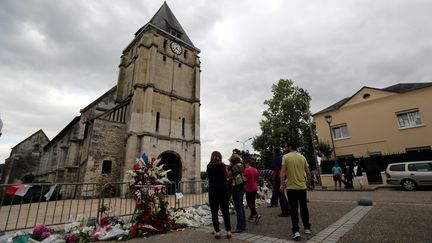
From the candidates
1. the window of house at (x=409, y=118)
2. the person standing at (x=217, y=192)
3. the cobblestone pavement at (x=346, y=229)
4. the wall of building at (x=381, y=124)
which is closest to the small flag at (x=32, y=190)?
the cobblestone pavement at (x=346, y=229)

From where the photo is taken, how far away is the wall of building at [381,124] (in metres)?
16.3

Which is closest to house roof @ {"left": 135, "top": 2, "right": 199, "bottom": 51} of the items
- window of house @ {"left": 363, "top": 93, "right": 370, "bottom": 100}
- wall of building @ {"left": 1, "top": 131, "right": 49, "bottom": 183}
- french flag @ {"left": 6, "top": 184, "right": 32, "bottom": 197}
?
window of house @ {"left": 363, "top": 93, "right": 370, "bottom": 100}

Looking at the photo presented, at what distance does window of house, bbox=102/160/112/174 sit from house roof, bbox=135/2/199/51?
47.4ft

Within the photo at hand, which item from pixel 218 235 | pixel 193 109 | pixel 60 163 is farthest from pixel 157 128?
pixel 218 235

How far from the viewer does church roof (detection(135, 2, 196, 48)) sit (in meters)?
24.5

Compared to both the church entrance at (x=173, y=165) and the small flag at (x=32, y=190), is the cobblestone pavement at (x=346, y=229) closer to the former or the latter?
the small flag at (x=32, y=190)

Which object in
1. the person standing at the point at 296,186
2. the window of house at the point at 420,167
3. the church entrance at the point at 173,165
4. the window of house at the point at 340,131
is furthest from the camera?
the church entrance at the point at 173,165

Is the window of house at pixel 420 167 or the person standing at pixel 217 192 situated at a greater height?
the window of house at pixel 420 167

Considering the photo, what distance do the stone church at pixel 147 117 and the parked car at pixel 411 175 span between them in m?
15.5

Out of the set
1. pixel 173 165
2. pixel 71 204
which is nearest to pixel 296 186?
pixel 71 204

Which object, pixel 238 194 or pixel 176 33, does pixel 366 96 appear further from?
pixel 176 33

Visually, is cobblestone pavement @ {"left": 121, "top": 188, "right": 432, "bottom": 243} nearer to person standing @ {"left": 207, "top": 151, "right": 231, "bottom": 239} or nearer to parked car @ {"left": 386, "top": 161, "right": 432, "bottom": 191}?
person standing @ {"left": 207, "top": 151, "right": 231, "bottom": 239}

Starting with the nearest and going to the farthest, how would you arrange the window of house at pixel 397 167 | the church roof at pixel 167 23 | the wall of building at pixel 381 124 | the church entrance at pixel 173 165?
the window of house at pixel 397 167 → the wall of building at pixel 381 124 → the church entrance at pixel 173 165 → the church roof at pixel 167 23

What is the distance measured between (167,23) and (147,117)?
43.8 ft
